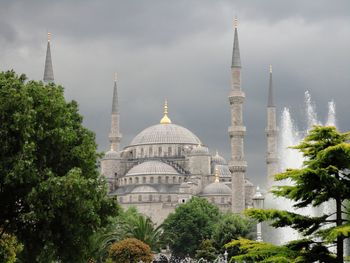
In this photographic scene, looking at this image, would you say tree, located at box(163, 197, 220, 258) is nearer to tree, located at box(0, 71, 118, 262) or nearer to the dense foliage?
the dense foliage

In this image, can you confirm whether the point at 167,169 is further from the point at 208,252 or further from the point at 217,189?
the point at 208,252

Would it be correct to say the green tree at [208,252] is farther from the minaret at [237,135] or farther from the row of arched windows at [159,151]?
the row of arched windows at [159,151]

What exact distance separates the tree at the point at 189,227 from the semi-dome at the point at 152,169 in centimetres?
2432

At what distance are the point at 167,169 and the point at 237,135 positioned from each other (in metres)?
25.2

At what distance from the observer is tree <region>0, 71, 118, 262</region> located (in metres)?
24.8

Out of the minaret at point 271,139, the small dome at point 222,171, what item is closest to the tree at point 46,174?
the minaret at point 271,139

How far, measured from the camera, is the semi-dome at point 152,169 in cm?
10081

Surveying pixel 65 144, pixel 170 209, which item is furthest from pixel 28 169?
pixel 170 209

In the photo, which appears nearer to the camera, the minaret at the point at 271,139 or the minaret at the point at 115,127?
the minaret at the point at 271,139

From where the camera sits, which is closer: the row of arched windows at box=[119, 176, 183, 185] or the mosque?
the mosque

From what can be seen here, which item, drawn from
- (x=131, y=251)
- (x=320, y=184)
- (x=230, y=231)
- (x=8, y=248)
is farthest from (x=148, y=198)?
(x=320, y=184)

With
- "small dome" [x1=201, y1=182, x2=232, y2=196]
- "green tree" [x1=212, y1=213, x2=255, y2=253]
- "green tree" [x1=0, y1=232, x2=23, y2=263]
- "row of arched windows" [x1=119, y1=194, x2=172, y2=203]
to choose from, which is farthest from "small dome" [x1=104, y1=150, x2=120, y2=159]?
"green tree" [x1=0, y1=232, x2=23, y2=263]

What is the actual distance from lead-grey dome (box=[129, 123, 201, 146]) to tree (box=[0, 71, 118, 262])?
79.2m

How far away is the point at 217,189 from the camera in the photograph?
95.7m
